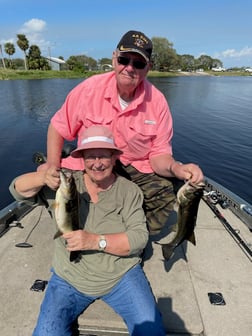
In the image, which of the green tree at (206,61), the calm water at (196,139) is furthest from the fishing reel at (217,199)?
the green tree at (206,61)

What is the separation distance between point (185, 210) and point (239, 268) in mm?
1352

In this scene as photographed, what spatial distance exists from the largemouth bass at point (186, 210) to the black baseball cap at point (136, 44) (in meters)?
1.43

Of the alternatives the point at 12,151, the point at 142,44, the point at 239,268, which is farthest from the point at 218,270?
the point at 12,151

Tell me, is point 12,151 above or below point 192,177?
below

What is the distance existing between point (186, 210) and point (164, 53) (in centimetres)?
8999

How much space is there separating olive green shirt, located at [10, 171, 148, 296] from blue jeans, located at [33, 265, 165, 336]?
0.07 m

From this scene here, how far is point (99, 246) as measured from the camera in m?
2.46

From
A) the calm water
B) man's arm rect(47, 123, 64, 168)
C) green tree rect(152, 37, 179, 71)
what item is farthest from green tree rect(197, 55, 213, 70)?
man's arm rect(47, 123, 64, 168)

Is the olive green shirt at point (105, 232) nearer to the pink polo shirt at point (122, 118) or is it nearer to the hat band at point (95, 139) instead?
the hat band at point (95, 139)

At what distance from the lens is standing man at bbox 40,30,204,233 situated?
10.8 ft

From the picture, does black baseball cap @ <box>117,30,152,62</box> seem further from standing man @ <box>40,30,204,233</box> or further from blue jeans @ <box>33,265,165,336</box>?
blue jeans @ <box>33,265,165,336</box>

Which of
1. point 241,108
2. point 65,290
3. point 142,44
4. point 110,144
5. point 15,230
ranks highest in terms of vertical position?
point 142,44

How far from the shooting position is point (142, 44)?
292 cm

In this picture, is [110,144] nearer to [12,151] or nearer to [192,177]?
[192,177]
